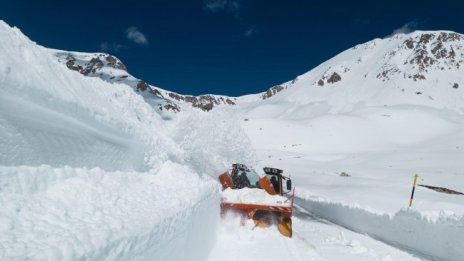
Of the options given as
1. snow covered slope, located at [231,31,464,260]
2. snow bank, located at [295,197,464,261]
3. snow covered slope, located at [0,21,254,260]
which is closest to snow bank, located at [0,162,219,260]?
snow covered slope, located at [0,21,254,260]

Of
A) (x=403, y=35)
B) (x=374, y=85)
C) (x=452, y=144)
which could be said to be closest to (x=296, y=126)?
(x=452, y=144)

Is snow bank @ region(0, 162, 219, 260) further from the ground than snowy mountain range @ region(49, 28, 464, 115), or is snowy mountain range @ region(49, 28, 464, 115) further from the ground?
snowy mountain range @ region(49, 28, 464, 115)

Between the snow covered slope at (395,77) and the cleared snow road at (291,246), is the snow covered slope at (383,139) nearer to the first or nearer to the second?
the snow covered slope at (395,77)

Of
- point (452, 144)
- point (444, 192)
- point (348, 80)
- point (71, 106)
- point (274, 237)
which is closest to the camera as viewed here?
point (71, 106)

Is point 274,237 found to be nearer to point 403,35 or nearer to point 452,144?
point 452,144

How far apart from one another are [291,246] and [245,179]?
14.6ft

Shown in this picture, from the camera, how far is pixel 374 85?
491ft

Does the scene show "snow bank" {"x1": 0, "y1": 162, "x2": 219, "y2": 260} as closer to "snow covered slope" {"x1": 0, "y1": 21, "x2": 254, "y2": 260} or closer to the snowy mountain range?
"snow covered slope" {"x1": 0, "y1": 21, "x2": 254, "y2": 260}

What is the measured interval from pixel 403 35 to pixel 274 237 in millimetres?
209565

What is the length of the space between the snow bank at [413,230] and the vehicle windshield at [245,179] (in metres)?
3.67

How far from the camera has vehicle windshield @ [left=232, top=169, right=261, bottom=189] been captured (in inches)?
555

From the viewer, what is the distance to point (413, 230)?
11.0 metres

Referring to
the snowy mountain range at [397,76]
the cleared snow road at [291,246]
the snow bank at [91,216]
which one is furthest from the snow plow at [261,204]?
the snowy mountain range at [397,76]

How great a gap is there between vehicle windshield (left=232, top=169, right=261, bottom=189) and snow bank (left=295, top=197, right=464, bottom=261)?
3.67 meters
